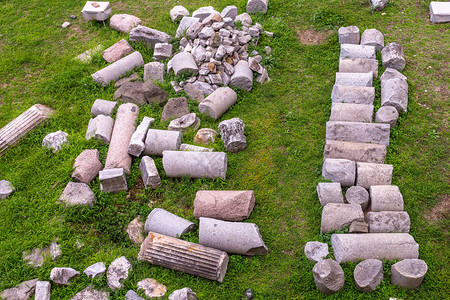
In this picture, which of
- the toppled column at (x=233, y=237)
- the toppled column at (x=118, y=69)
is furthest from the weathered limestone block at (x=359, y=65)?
the toppled column at (x=118, y=69)

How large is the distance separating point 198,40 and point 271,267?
21.0 ft

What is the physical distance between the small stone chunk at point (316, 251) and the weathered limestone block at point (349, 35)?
6.29m

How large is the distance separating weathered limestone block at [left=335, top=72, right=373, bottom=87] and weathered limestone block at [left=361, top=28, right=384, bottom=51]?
1.56m

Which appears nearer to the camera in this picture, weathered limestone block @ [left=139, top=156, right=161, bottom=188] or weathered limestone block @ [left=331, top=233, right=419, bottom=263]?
weathered limestone block @ [left=331, top=233, right=419, bottom=263]

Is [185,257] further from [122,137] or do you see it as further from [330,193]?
[122,137]

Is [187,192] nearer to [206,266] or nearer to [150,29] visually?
[206,266]

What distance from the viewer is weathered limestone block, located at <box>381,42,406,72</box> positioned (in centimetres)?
1007

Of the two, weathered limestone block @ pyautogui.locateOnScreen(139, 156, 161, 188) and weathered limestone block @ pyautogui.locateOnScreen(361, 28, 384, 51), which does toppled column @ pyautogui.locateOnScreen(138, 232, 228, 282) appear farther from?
weathered limestone block @ pyautogui.locateOnScreen(361, 28, 384, 51)

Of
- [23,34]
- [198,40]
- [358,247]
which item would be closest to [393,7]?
[198,40]

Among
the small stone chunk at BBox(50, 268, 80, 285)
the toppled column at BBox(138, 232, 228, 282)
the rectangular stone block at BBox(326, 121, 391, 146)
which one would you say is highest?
the rectangular stone block at BBox(326, 121, 391, 146)

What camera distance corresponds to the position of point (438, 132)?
8.79m

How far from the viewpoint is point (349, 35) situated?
1095cm

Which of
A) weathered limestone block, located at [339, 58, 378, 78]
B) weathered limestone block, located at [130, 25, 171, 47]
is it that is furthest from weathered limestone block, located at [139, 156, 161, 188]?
weathered limestone block, located at [339, 58, 378, 78]

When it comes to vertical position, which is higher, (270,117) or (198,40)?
(198,40)
